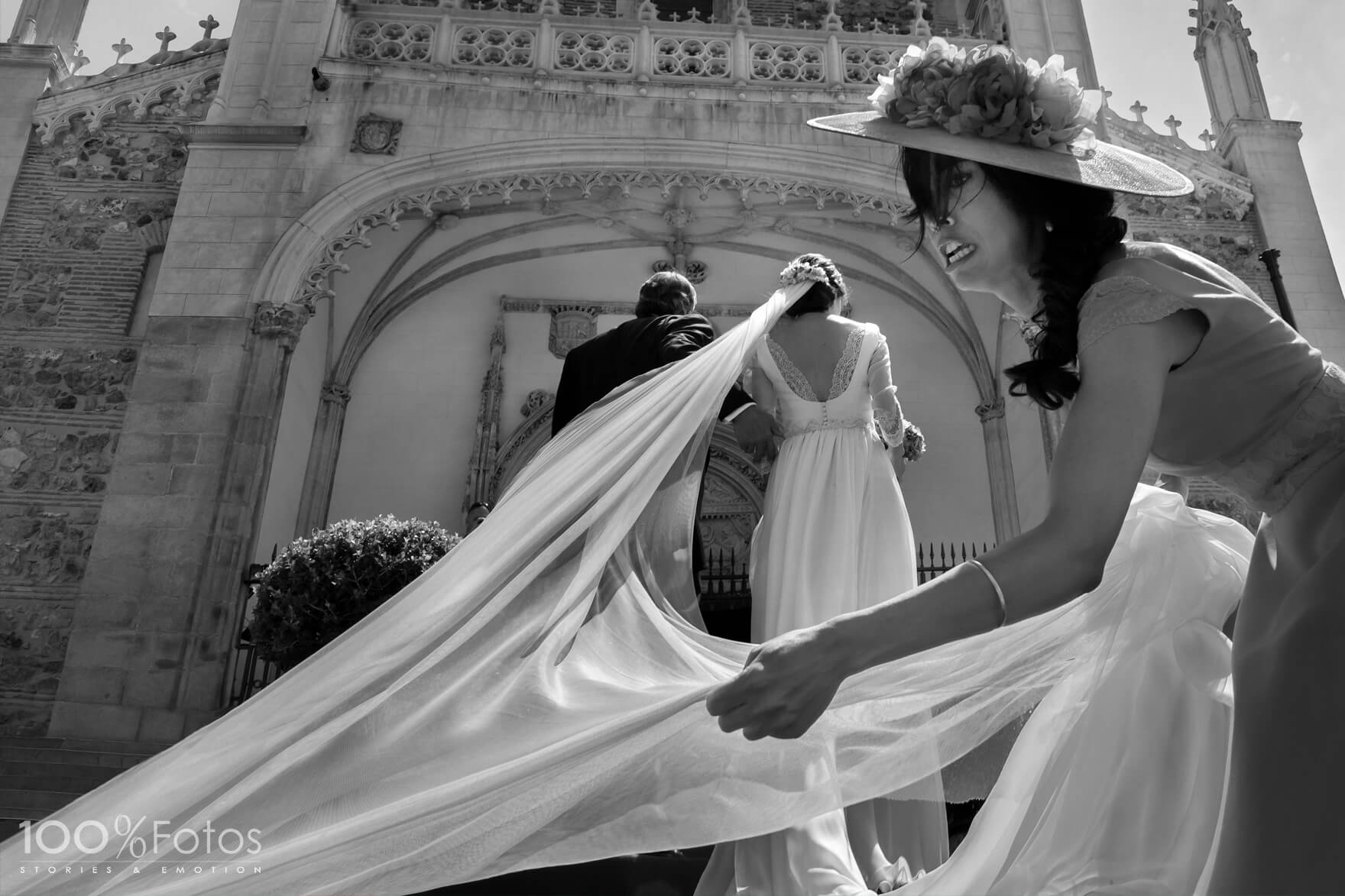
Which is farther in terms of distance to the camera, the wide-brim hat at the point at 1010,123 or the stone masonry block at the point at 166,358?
the stone masonry block at the point at 166,358

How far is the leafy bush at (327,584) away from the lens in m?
4.96

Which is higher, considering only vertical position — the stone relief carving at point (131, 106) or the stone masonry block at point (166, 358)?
the stone relief carving at point (131, 106)

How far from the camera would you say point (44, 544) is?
801 centimetres

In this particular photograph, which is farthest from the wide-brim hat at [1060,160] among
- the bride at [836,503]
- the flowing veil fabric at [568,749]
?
the bride at [836,503]

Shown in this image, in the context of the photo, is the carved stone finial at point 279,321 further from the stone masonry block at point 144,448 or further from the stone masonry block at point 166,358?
the stone masonry block at point 144,448

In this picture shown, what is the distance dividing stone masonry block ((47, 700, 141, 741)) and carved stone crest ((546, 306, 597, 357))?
6.27 m

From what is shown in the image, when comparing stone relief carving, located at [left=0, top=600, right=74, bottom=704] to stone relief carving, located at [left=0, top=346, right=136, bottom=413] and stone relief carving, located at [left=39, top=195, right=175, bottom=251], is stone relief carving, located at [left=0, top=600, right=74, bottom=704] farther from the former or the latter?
stone relief carving, located at [left=39, top=195, right=175, bottom=251]

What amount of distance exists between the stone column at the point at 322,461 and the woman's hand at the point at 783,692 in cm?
1003

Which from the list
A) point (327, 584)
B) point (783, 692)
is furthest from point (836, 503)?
point (327, 584)

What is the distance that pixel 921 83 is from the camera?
5.09 ft

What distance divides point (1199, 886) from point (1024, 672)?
0.42 m

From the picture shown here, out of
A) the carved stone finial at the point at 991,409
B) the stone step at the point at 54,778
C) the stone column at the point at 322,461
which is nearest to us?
the stone step at the point at 54,778

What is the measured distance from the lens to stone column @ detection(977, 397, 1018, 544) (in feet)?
35.0

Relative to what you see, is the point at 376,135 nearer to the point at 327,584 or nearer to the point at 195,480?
the point at 195,480
